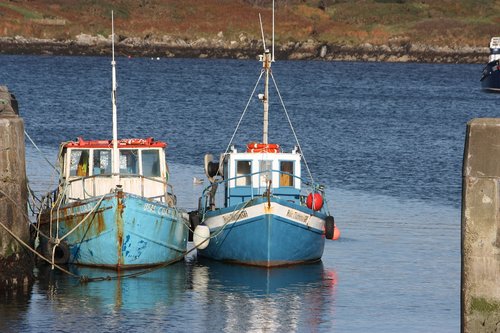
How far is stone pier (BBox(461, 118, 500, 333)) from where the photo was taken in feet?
59.1

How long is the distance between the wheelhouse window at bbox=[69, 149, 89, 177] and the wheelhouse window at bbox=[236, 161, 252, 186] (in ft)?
11.3

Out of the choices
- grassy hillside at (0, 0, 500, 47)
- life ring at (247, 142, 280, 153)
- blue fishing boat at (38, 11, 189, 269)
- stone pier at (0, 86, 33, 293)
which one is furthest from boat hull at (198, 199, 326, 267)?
grassy hillside at (0, 0, 500, 47)

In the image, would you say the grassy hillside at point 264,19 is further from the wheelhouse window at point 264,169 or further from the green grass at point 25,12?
the wheelhouse window at point 264,169

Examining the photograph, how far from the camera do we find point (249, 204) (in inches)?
1155

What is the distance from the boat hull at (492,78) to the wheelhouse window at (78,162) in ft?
283

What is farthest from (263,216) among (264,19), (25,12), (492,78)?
(264,19)

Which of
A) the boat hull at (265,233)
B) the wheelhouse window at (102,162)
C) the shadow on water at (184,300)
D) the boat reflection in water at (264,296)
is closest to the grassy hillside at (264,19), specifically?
the wheelhouse window at (102,162)

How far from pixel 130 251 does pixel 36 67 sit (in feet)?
342

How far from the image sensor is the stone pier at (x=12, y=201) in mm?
24531

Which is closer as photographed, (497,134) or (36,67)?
(497,134)

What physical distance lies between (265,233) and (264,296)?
225 centimetres

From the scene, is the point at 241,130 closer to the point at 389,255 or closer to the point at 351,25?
the point at 389,255

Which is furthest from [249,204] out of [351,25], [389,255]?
[351,25]

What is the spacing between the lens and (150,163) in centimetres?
3019
